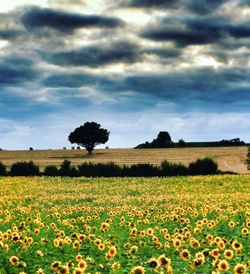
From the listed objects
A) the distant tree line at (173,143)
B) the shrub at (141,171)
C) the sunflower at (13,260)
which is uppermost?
the distant tree line at (173,143)

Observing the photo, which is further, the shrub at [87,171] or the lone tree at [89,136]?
the lone tree at [89,136]

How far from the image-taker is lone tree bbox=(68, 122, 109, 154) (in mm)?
115000

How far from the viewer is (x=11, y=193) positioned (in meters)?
39.3

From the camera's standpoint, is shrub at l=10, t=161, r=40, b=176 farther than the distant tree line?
No

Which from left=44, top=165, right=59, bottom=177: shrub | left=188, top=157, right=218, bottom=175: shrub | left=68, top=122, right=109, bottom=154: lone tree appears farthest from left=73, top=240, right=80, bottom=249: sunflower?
left=68, top=122, right=109, bottom=154: lone tree

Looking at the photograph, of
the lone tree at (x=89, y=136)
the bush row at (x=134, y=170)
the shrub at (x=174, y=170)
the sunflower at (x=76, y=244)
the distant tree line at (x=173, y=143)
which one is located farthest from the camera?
the distant tree line at (x=173, y=143)

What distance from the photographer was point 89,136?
4537 inches

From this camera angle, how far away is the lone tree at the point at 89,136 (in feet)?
377

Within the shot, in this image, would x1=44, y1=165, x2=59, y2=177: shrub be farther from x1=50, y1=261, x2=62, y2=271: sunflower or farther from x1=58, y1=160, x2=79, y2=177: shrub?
x1=50, y1=261, x2=62, y2=271: sunflower

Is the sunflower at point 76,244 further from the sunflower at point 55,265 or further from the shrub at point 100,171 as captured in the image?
the shrub at point 100,171

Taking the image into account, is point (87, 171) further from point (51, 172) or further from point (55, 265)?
point (55, 265)

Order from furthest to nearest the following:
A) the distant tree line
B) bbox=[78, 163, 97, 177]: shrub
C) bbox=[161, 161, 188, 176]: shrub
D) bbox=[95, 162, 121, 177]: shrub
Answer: the distant tree line, bbox=[78, 163, 97, 177]: shrub, bbox=[95, 162, 121, 177]: shrub, bbox=[161, 161, 188, 176]: shrub

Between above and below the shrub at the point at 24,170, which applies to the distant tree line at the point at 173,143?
above

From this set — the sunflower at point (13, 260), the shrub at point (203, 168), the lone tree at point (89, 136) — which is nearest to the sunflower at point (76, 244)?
the sunflower at point (13, 260)
